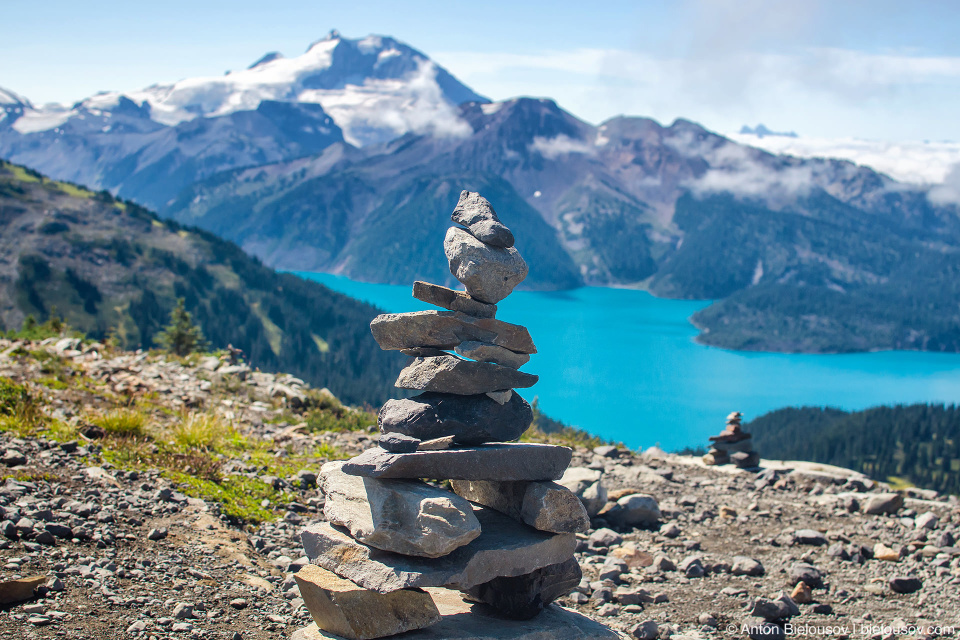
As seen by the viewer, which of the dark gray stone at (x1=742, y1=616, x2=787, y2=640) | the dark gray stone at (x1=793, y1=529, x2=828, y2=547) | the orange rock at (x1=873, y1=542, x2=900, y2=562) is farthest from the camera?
the dark gray stone at (x1=793, y1=529, x2=828, y2=547)

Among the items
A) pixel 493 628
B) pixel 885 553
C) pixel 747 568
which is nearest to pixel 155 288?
pixel 747 568

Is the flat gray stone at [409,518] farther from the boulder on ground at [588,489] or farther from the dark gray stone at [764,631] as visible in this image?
the boulder on ground at [588,489]

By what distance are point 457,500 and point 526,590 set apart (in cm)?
169

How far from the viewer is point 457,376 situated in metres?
8.91

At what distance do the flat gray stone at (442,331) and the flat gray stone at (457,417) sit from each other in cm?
74

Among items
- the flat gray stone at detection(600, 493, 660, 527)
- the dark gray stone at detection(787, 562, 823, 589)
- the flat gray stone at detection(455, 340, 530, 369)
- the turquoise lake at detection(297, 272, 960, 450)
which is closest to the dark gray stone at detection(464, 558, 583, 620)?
the flat gray stone at detection(455, 340, 530, 369)

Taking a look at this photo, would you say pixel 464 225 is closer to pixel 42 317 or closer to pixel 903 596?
pixel 903 596

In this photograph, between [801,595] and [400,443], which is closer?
[400,443]

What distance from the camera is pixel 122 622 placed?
304 inches

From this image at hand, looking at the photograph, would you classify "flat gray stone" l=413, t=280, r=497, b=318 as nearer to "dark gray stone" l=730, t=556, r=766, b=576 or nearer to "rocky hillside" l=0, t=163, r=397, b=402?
"dark gray stone" l=730, t=556, r=766, b=576

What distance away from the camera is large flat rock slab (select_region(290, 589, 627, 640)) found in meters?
7.91

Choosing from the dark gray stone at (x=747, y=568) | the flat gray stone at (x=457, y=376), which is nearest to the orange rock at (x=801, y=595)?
the dark gray stone at (x=747, y=568)

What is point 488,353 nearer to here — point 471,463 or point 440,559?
point 471,463

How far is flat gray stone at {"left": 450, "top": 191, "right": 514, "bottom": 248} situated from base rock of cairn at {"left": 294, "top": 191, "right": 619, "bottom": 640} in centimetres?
2
